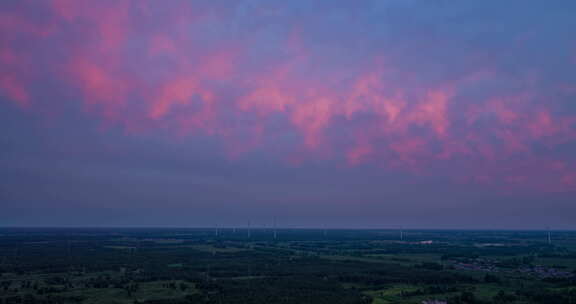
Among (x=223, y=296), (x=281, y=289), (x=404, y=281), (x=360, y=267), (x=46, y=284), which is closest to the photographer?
(x=223, y=296)

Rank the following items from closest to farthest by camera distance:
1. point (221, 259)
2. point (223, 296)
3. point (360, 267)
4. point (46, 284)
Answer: point (223, 296) < point (46, 284) < point (360, 267) < point (221, 259)

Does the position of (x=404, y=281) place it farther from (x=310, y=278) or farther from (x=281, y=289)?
(x=281, y=289)

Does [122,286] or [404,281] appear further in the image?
[404,281]

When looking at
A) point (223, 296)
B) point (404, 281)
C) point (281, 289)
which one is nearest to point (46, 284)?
point (223, 296)

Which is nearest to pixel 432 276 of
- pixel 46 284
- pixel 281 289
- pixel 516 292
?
pixel 516 292

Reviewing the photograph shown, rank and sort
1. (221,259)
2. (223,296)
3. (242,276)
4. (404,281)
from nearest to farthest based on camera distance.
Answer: (223,296), (404,281), (242,276), (221,259)

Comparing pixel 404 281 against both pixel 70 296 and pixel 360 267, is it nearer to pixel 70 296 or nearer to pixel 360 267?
pixel 360 267

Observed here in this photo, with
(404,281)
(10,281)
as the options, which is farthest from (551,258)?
(10,281)

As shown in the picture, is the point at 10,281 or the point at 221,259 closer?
the point at 10,281
